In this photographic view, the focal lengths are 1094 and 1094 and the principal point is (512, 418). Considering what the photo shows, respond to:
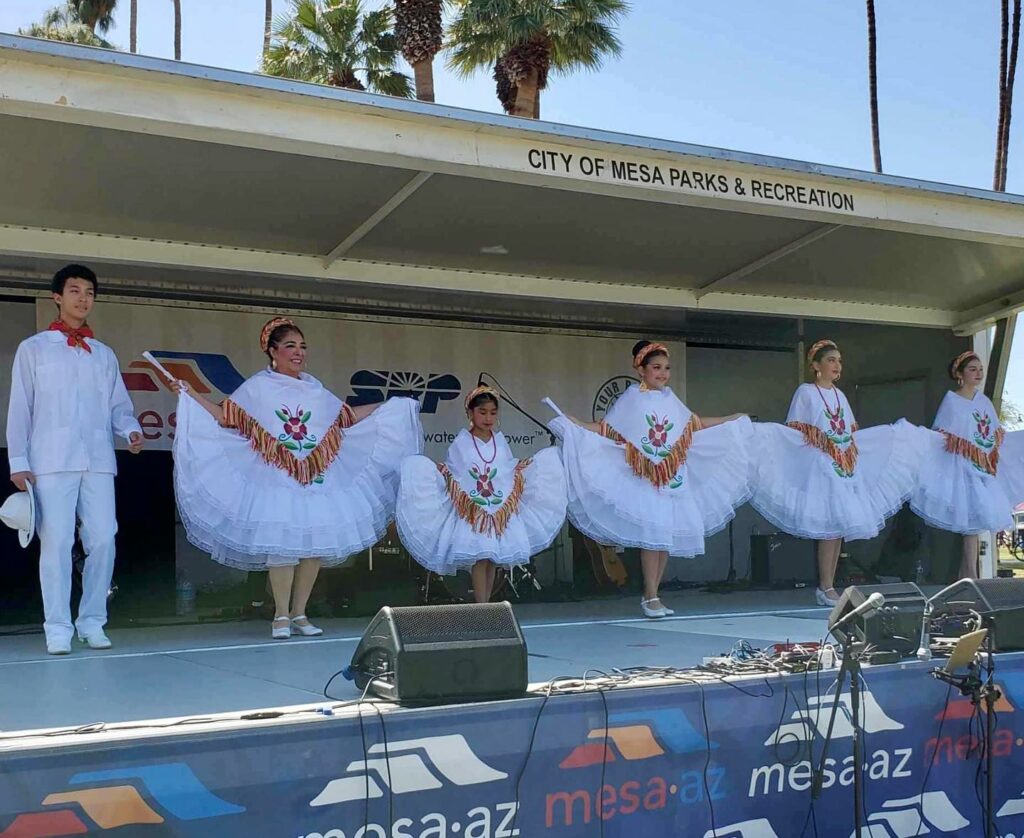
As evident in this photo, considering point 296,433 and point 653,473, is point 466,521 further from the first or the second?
point 653,473

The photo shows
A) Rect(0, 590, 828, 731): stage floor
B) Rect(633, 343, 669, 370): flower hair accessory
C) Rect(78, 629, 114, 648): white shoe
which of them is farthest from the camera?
Rect(633, 343, 669, 370): flower hair accessory

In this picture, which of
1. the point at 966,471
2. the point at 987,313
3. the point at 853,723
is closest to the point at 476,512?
the point at 853,723

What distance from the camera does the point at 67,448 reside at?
477 cm

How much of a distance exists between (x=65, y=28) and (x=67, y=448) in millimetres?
27859

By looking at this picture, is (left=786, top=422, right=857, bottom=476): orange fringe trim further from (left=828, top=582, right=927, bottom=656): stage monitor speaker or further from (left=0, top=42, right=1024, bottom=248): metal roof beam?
(left=828, top=582, right=927, bottom=656): stage monitor speaker

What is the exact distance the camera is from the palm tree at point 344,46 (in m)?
19.8

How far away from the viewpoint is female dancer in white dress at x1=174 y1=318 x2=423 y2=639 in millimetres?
5180

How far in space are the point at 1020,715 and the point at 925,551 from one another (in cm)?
557

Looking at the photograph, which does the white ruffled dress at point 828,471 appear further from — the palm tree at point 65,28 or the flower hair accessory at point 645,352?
the palm tree at point 65,28

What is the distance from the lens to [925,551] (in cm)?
927

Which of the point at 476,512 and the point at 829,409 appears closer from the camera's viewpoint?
the point at 476,512

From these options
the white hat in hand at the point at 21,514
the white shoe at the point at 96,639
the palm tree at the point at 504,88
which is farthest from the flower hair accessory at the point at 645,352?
the palm tree at the point at 504,88

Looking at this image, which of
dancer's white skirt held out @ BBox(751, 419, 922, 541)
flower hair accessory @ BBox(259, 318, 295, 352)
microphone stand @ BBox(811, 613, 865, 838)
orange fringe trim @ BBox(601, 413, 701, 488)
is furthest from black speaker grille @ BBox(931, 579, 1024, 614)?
flower hair accessory @ BBox(259, 318, 295, 352)

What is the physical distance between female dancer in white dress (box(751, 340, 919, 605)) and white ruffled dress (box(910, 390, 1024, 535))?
1.05 feet
